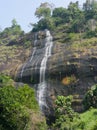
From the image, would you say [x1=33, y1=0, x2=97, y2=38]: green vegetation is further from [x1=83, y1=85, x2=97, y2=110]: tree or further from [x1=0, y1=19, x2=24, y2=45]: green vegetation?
[x1=83, y1=85, x2=97, y2=110]: tree

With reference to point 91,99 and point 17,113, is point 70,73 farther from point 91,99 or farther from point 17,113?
point 17,113

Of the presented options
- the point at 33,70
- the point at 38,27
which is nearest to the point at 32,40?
the point at 38,27

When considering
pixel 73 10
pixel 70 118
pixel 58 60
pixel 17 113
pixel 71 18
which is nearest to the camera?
pixel 17 113

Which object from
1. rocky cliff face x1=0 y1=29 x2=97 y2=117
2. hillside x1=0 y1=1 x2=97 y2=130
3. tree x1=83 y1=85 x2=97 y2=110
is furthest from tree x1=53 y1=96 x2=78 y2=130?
rocky cliff face x1=0 y1=29 x2=97 y2=117

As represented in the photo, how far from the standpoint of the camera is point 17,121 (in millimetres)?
27281

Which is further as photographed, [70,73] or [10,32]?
[10,32]

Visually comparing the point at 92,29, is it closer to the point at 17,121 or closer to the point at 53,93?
the point at 53,93

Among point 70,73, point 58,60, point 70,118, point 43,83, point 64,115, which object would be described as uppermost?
point 58,60

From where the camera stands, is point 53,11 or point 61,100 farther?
point 53,11

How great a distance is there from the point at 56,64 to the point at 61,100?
10.6 metres

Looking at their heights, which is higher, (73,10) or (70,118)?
(73,10)

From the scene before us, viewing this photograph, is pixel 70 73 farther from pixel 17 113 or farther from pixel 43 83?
pixel 17 113

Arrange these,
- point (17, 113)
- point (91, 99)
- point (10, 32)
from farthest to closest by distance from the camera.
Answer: point (10, 32), point (91, 99), point (17, 113)

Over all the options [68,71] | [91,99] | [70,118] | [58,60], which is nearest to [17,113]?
[70,118]
